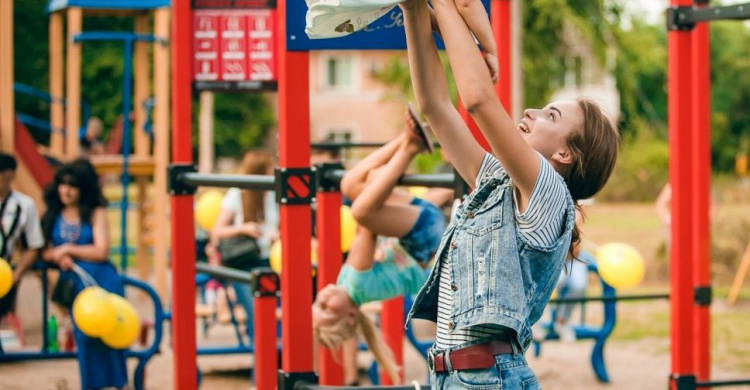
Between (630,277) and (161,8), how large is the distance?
6.12 m

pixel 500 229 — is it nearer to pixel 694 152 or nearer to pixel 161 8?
pixel 694 152

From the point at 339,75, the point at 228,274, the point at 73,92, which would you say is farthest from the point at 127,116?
the point at 339,75

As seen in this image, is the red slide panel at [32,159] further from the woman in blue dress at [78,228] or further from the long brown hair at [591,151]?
the long brown hair at [591,151]

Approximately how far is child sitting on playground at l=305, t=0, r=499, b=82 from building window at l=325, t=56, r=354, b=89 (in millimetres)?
40598

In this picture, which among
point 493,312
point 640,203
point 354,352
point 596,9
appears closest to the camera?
point 493,312

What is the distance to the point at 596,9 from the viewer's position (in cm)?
2311

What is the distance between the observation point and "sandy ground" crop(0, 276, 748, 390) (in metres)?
7.21

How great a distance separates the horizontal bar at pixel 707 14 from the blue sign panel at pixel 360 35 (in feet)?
5.32

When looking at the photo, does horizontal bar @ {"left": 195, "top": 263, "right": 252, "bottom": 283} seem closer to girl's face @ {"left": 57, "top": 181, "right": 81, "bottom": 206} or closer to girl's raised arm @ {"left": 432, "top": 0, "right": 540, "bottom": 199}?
girl's face @ {"left": 57, "top": 181, "right": 81, "bottom": 206}

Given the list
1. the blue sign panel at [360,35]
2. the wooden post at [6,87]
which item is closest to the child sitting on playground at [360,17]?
the blue sign panel at [360,35]

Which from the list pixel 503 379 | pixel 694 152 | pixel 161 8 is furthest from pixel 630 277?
pixel 161 8

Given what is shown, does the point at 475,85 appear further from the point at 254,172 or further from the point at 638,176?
the point at 638,176

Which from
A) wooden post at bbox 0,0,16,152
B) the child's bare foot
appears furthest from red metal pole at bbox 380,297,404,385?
wooden post at bbox 0,0,16,152

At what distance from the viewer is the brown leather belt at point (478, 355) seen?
244cm
